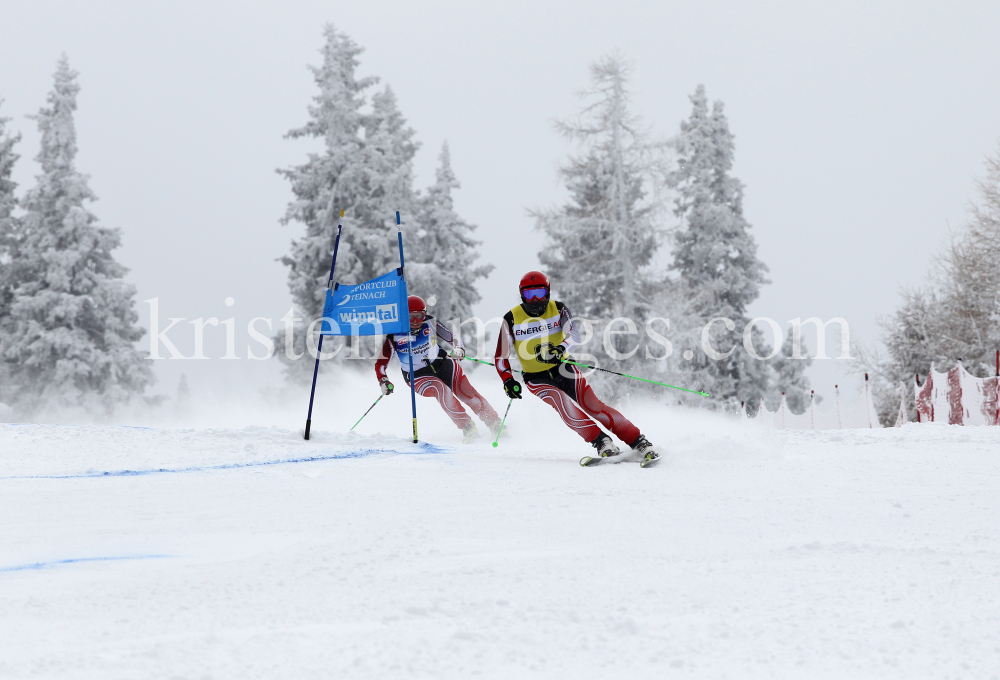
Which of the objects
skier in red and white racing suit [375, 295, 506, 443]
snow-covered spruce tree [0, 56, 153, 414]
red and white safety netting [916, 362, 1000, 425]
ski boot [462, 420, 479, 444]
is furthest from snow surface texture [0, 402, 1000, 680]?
snow-covered spruce tree [0, 56, 153, 414]

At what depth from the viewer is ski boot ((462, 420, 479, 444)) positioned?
9781mm

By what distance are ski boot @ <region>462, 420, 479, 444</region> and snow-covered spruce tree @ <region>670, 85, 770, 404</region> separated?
2143 centimetres

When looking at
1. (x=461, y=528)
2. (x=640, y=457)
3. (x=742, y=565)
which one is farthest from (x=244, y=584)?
(x=640, y=457)

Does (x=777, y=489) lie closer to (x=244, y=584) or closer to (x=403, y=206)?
(x=244, y=584)

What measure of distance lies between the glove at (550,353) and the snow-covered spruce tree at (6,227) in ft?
74.0

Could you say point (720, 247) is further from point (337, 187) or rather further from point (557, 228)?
point (337, 187)

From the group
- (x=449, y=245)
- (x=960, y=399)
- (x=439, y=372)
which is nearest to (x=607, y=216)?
(x=449, y=245)

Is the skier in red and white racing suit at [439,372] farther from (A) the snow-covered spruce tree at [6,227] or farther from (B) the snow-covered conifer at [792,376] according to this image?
(B) the snow-covered conifer at [792,376]

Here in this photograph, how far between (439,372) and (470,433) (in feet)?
2.72

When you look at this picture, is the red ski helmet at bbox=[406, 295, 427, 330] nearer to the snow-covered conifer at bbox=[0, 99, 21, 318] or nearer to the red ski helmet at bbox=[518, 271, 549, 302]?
the red ski helmet at bbox=[518, 271, 549, 302]

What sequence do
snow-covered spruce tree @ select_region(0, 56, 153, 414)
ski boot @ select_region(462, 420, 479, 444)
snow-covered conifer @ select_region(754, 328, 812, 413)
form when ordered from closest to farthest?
ski boot @ select_region(462, 420, 479, 444) → snow-covered spruce tree @ select_region(0, 56, 153, 414) → snow-covered conifer @ select_region(754, 328, 812, 413)

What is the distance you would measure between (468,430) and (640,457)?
3.29 m

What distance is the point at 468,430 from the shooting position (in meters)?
9.94

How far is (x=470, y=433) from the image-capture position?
389 inches
